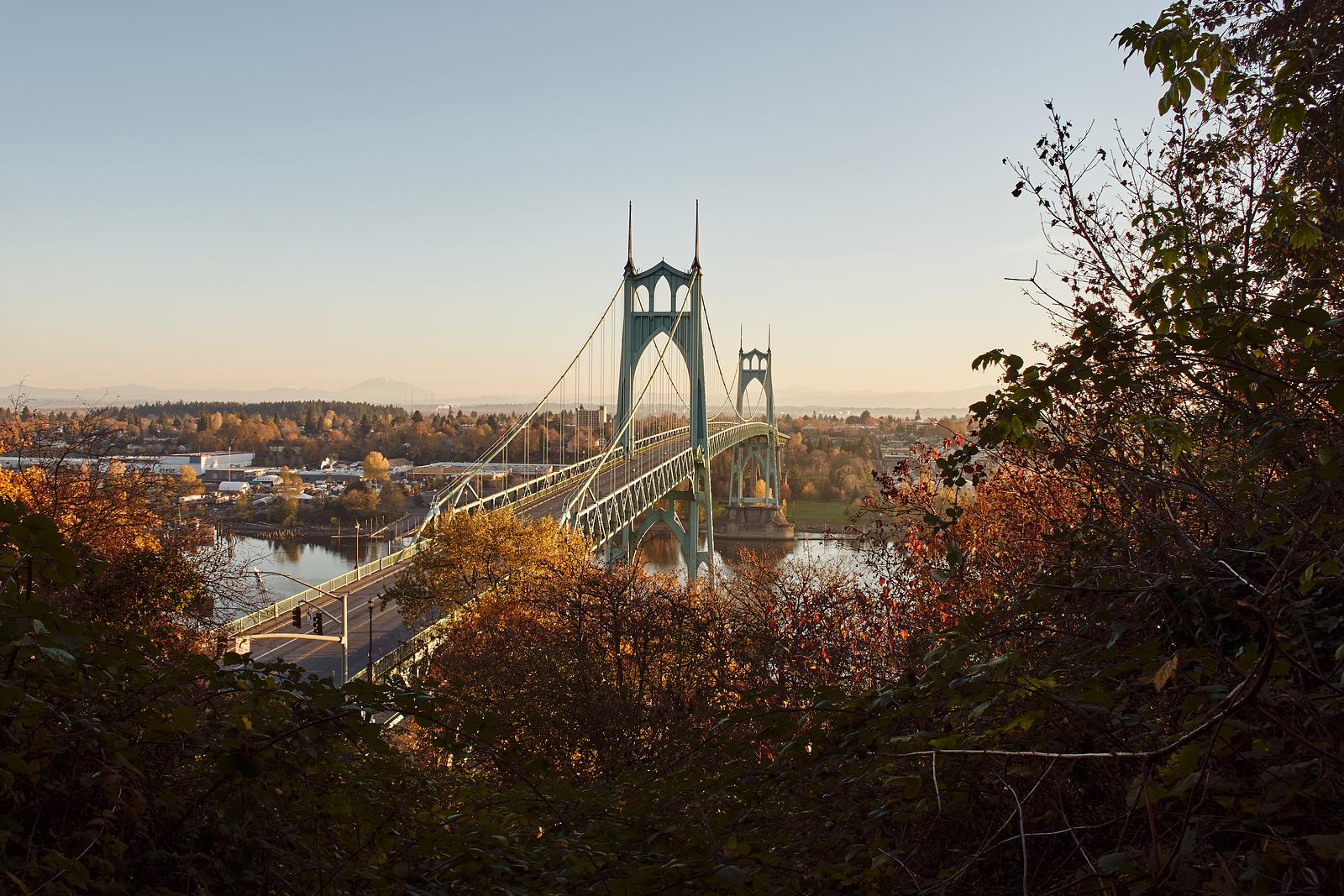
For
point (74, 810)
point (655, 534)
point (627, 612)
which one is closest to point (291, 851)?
point (74, 810)

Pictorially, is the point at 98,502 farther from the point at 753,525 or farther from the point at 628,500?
the point at 753,525

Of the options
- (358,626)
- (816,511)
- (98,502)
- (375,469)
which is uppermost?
(98,502)

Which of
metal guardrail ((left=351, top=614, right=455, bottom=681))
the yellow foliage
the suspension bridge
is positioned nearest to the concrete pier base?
the suspension bridge

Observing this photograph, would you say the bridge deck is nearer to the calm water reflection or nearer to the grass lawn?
the calm water reflection

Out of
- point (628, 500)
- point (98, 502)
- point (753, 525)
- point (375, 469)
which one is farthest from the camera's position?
point (375, 469)

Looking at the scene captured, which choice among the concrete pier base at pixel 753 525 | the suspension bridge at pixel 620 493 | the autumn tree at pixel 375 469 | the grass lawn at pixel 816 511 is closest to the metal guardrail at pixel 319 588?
the suspension bridge at pixel 620 493

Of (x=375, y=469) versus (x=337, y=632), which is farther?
(x=375, y=469)

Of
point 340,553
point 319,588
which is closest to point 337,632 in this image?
point 319,588
